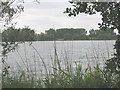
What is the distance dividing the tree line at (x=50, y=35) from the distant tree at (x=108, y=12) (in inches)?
24.3

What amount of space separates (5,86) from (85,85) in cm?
143

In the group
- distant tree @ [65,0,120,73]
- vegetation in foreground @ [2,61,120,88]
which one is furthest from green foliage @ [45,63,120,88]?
distant tree @ [65,0,120,73]

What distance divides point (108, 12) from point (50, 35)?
1.21 metres

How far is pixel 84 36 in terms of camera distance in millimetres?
3795

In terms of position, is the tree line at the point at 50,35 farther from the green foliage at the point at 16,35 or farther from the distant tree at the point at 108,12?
the distant tree at the point at 108,12

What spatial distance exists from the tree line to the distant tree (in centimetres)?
62

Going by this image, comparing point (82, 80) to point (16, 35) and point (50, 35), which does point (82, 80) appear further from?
point (16, 35)

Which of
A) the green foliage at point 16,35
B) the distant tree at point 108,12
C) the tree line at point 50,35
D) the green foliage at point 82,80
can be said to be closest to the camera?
the distant tree at point 108,12

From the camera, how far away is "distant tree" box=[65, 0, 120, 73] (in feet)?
9.75

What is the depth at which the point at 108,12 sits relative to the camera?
3.04 m

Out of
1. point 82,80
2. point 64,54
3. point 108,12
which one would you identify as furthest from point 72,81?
point 108,12

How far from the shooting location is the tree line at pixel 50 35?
A: 3721 millimetres

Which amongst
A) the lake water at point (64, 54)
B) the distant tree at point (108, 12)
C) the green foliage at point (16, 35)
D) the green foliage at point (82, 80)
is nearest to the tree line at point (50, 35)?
the green foliage at point (16, 35)

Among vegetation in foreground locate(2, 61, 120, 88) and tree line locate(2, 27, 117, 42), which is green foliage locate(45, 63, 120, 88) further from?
tree line locate(2, 27, 117, 42)
